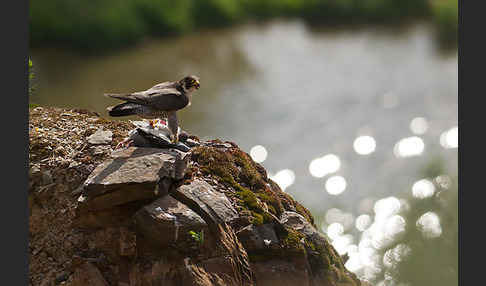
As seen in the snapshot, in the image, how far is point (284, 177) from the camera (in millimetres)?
16984

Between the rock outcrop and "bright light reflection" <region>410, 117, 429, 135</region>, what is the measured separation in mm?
13335

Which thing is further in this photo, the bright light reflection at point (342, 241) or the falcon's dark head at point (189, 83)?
the bright light reflection at point (342, 241)

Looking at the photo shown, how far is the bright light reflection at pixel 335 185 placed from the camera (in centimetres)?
1667

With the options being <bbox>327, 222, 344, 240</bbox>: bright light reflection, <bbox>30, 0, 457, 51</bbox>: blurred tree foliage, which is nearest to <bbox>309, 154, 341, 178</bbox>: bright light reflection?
<bbox>327, 222, 344, 240</bbox>: bright light reflection

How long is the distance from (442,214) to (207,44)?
15.4 metres

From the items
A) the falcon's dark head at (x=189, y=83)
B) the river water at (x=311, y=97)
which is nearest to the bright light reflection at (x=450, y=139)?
the river water at (x=311, y=97)

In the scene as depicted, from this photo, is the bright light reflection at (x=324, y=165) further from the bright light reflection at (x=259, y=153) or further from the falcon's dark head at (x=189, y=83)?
the falcon's dark head at (x=189, y=83)

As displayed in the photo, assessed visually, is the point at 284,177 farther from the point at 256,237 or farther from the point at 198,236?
the point at 198,236

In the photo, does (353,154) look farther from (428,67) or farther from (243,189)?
(243,189)

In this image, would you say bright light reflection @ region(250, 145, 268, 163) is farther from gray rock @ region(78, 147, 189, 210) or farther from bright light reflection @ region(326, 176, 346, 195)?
gray rock @ region(78, 147, 189, 210)

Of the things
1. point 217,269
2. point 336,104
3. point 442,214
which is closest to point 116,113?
point 217,269

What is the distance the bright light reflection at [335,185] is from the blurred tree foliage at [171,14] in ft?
41.8

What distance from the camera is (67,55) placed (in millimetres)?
22891

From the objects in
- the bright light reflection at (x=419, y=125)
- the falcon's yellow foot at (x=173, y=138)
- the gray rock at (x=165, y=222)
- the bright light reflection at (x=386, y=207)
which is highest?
the falcon's yellow foot at (x=173, y=138)
